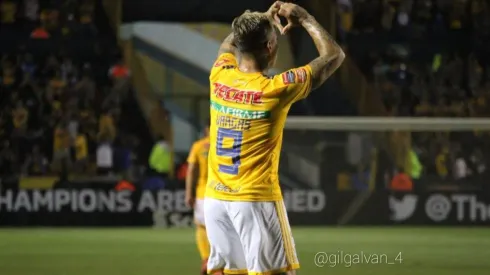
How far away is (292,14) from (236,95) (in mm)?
508

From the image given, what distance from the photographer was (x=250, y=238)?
4980 millimetres

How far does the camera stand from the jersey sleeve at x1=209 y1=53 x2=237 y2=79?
5.29m

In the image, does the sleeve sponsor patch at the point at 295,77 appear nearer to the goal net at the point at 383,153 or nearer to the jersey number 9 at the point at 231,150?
the jersey number 9 at the point at 231,150

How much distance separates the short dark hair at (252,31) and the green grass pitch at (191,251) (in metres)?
6.23

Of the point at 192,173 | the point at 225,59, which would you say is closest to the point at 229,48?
the point at 225,59

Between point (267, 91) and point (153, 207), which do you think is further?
point (153, 207)

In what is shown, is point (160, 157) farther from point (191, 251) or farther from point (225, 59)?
point (225, 59)

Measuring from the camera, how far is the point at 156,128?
22.2 m

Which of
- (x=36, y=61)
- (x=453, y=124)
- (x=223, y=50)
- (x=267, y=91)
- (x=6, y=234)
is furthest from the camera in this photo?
(x=36, y=61)

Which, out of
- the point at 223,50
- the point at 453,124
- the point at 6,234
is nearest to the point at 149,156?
the point at 6,234

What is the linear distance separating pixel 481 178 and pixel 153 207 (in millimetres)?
5980

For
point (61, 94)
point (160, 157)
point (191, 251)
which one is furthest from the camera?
point (61, 94)

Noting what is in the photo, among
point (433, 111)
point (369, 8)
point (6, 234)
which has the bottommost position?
point (6, 234)

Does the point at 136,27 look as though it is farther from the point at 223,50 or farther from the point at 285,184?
the point at 223,50
